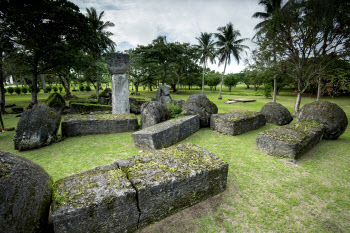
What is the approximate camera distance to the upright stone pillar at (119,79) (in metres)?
9.41

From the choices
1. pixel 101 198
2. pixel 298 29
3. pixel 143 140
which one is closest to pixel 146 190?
pixel 101 198

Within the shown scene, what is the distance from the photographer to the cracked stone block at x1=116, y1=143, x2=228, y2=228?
2.78 metres

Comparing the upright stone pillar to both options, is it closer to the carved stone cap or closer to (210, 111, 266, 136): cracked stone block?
the carved stone cap

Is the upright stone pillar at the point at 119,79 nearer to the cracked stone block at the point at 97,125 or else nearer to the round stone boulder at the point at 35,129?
the cracked stone block at the point at 97,125

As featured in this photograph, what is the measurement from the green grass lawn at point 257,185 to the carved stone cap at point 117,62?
4.45 meters

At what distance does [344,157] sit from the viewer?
5660mm

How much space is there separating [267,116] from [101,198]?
409 inches

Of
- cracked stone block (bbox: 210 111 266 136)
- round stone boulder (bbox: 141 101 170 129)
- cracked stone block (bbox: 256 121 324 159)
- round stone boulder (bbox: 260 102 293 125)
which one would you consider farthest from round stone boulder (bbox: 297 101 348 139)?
round stone boulder (bbox: 141 101 170 129)

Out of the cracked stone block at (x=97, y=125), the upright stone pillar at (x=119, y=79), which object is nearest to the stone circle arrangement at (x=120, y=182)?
the cracked stone block at (x=97, y=125)

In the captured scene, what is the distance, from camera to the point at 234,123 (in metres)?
7.70

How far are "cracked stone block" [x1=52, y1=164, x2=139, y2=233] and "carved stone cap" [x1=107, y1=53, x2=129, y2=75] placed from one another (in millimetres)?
7834

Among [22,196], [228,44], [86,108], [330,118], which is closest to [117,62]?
[86,108]

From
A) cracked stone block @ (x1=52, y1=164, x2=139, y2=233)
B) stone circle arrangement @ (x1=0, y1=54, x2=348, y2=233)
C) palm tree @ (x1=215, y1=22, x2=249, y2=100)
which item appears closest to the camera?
stone circle arrangement @ (x1=0, y1=54, x2=348, y2=233)

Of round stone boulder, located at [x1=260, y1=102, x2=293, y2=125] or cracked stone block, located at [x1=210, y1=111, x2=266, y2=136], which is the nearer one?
cracked stone block, located at [x1=210, y1=111, x2=266, y2=136]
